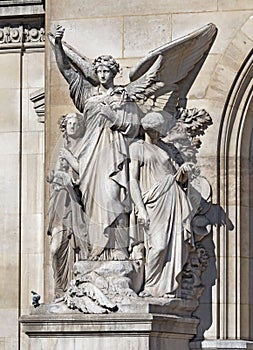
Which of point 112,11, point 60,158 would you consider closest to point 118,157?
point 60,158

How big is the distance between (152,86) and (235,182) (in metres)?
1.11

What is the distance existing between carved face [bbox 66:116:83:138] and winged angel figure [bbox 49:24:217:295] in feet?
0.27

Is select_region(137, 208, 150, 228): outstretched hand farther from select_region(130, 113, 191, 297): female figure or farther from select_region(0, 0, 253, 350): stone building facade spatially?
select_region(0, 0, 253, 350): stone building facade

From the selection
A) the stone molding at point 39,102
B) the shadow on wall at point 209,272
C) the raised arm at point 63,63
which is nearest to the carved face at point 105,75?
the raised arm at point 63,63

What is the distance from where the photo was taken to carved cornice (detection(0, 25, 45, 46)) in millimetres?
18328

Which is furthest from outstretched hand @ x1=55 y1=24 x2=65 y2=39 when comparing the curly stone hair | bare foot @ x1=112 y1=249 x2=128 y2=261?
bare foot @ x1=112 y1=249 x2=128 y2=261

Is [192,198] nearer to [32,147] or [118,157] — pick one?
[118,157]

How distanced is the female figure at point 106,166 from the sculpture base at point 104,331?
2.18 ft

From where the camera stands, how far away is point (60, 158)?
1606 cm

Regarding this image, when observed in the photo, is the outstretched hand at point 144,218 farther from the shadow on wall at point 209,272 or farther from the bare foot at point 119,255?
the shadow on wall at point 209,272

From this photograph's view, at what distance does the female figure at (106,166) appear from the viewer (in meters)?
15.8

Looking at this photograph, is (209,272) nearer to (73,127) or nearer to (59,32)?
(73,127)

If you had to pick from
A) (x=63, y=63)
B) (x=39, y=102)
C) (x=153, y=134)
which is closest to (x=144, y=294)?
(x=153, y=134)

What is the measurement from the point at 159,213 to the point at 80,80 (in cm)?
143
